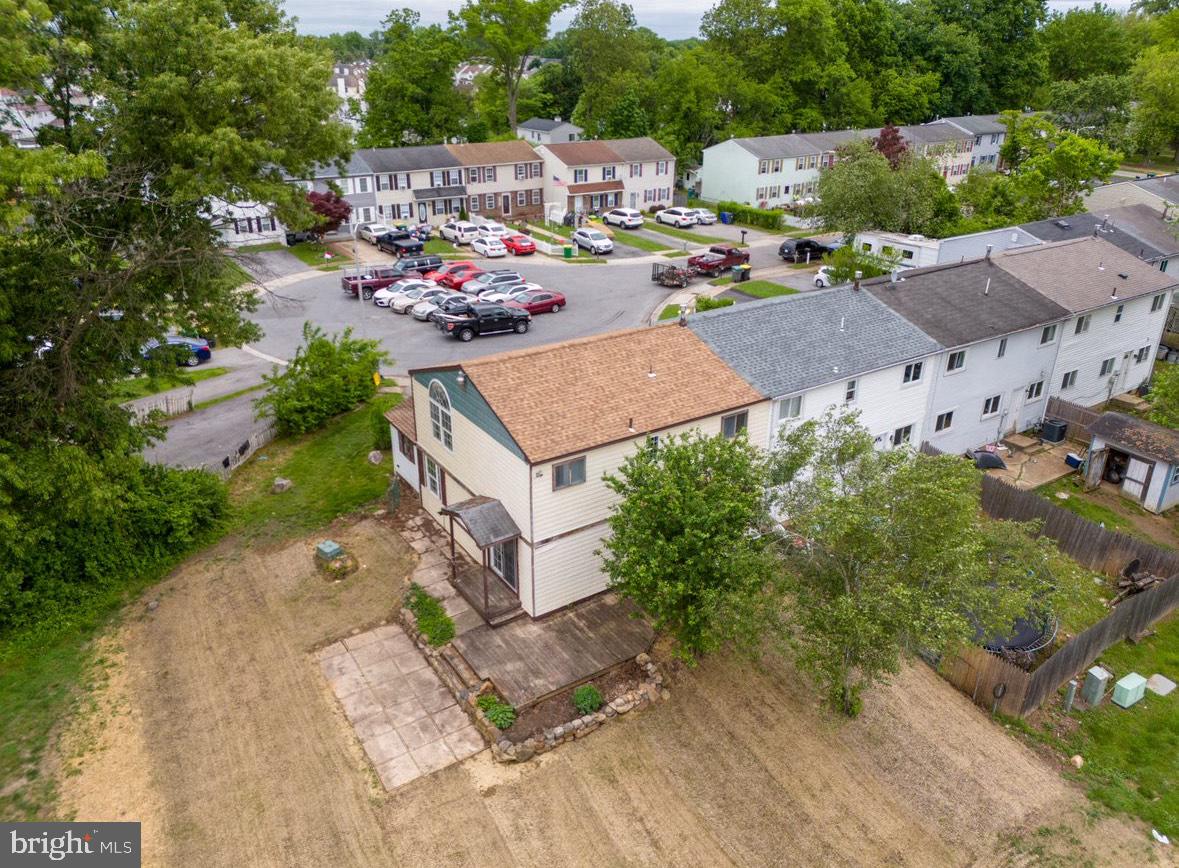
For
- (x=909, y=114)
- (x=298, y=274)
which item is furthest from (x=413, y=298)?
(x=909, y=114)

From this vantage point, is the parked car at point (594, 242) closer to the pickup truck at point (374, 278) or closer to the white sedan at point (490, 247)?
the white sedan at point (490, 247)

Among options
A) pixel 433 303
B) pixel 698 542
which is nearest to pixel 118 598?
pixel 698 542

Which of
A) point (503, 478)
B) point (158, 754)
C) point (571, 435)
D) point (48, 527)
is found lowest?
point (158, 754)

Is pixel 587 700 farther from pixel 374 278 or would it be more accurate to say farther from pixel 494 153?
pixel 494 153

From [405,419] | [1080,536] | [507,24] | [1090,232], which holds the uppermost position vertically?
[507,24]

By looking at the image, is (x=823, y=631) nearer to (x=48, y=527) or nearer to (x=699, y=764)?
(x=699, y=764)

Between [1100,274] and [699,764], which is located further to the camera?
[1100,274]
